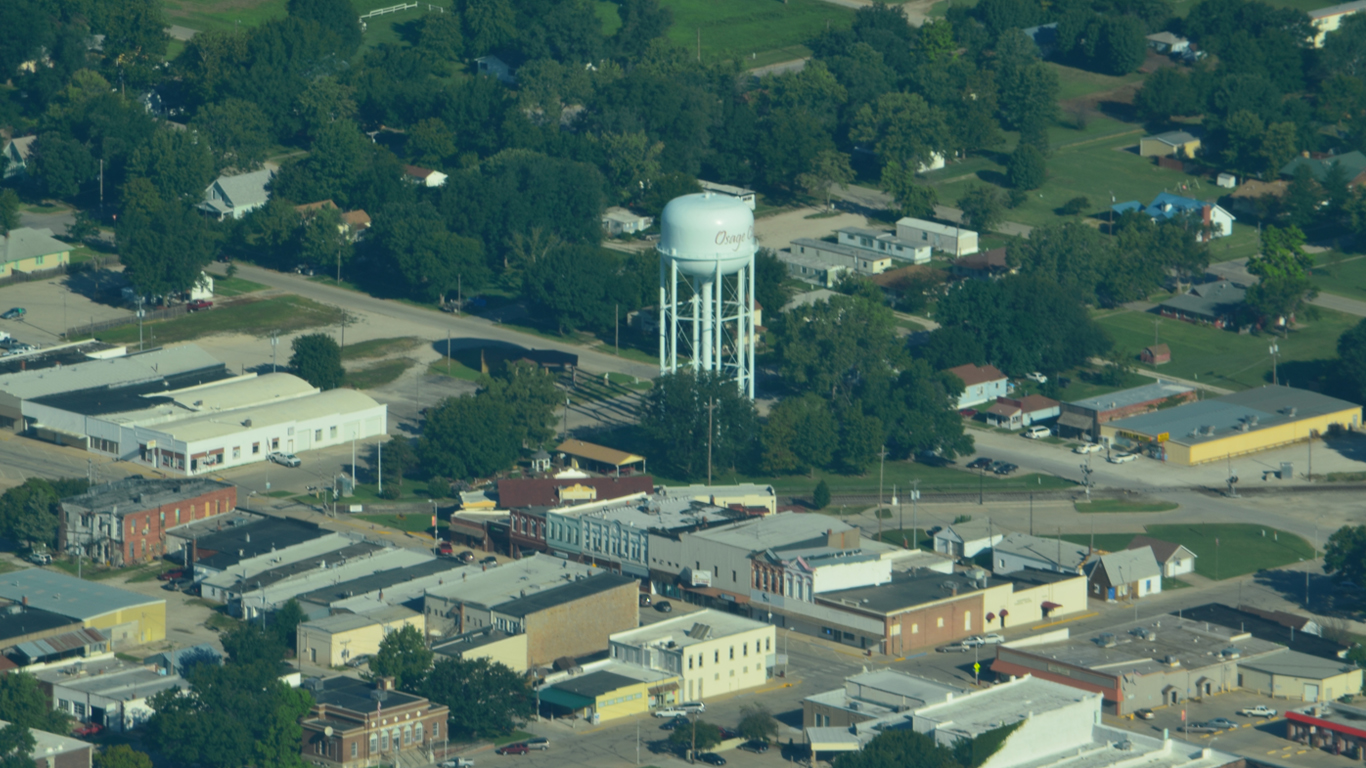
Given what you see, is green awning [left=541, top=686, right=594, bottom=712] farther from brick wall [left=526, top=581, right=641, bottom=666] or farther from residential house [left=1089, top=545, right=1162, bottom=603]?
residential house [left=1089, top=545, right=1162, bottom=603]

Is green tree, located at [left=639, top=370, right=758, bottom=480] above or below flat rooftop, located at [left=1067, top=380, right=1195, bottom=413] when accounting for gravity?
above

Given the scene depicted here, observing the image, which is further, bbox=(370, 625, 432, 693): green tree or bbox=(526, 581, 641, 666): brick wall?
bbox=(526, 581, 641, 666): brick wall

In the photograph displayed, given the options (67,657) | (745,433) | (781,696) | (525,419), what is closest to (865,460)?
(745,433)

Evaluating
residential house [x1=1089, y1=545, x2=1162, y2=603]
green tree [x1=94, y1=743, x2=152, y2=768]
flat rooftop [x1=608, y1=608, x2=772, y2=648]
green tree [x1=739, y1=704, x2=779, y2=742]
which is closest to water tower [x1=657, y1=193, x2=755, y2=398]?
residential house [x1=1089, y1=545, x2=1162, y2=603]

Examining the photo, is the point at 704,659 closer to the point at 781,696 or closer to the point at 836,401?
the point at 781,696

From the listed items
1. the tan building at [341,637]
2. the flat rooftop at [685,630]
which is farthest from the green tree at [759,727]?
→ the tan building at [341,637]

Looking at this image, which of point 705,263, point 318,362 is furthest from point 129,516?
point 705,263

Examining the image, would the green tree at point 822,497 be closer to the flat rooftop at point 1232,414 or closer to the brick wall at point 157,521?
the flat rooftop at point 1232,414
